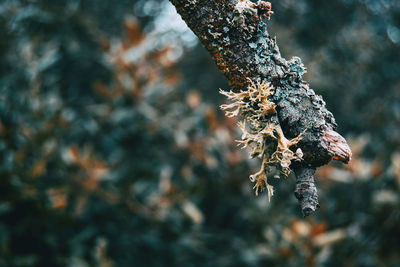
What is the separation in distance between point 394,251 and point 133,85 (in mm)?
1674

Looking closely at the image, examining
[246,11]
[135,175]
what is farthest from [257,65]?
[135,175]

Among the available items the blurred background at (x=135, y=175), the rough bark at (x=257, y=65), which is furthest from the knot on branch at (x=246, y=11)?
the blurred background at (x=135, y=175)

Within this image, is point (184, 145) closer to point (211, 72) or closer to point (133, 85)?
point (133, 85)

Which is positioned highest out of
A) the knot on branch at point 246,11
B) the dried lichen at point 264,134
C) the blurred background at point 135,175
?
the blurred background at point 135,175

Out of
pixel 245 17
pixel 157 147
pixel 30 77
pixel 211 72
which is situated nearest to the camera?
pixel 245 17

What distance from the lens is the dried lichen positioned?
0.43 meters

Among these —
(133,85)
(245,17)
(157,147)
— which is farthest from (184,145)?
(245,17)

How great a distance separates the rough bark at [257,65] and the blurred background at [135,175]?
1.18 metres

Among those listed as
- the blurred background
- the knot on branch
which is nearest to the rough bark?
the knot on branch

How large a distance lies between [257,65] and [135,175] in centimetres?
156

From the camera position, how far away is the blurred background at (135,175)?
62.4 inches

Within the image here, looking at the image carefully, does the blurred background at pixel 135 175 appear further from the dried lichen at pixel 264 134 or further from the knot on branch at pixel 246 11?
the knot on branch at pixel 246 11

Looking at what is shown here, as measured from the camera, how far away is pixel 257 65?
43 centimetres

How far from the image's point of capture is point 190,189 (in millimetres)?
1773
